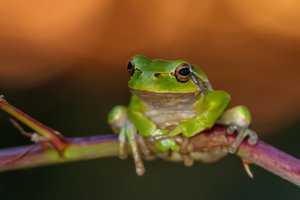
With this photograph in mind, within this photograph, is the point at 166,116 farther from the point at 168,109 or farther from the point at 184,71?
the point at 184,71

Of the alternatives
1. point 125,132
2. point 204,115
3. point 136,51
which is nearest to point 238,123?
point 204,115

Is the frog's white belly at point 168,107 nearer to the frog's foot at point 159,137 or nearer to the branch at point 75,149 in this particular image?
the frog's foot at point 159,137

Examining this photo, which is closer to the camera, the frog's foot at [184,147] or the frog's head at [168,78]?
the frog's foot at [184,147]

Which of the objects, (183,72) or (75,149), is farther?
(183,72)

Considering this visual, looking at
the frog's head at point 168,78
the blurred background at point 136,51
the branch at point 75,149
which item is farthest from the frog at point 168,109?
the blurred background at point 136,51

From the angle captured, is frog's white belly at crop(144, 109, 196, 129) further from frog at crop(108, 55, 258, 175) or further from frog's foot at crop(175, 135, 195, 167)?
frog's foot at crop(175, 135, 195, 167)

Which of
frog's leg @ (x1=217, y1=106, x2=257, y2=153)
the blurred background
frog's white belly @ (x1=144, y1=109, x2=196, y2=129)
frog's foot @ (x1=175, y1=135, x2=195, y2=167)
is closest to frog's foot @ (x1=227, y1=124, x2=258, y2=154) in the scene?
frog's leg @ (x1=217, y1=106, x2=257, y2=153)

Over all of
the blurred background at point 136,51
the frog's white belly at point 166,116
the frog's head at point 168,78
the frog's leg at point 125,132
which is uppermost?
the frog's head at point 168,78
